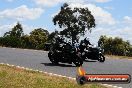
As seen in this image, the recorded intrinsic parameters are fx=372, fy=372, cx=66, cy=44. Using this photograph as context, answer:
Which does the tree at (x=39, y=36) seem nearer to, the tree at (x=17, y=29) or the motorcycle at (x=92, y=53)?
the tree at (x=17, y=29)

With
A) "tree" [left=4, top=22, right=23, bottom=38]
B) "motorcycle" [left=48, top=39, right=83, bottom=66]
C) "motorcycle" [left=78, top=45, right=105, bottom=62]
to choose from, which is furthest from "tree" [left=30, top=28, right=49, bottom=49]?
"motorcycle" [left=48, top=39, right=83, bottom=66]

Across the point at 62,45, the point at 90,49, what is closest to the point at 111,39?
the point at 90,49

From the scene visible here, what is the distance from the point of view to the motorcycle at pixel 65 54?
19297 millimetres

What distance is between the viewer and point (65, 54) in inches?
771

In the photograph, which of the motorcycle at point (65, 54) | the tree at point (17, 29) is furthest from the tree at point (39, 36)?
the motorcycle at point (65, 54)

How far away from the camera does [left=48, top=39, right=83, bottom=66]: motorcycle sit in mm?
19297

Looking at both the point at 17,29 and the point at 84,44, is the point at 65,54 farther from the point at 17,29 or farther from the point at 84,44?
the point at 17,29

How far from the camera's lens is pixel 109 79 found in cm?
387

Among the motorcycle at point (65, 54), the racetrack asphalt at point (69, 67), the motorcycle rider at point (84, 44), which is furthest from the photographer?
the motorcycle rider at point (84, 44)

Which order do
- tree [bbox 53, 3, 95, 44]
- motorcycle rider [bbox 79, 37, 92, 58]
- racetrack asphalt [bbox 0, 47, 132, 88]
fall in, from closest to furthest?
1. racetrack asphalt [bbox 0, 47, 132, 88]
2. motorcycle rider [bbox 79, 37, 92, 58]
3. tree [bbox 53, 3, 95, 44]

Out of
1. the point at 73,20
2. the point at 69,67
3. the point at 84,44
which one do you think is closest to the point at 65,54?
the point at 69,67

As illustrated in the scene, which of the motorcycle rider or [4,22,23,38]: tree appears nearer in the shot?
the motorcycle rider

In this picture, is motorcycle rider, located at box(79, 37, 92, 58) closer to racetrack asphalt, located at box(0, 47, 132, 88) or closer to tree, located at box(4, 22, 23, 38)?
racetrack asphalt, located at box(0, 47, 132, 88)

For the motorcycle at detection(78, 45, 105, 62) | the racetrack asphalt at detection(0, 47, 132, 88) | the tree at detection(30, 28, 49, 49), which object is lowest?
the racetrack asphalt at detection(0, 47, 132, 88)
